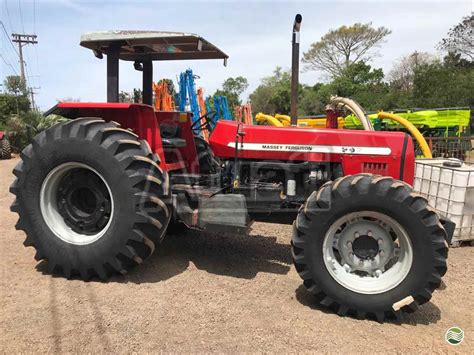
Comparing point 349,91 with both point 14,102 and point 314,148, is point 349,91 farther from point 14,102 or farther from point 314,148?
point 314,148

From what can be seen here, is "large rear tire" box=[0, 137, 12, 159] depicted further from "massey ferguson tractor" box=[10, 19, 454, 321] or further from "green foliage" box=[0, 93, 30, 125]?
"massey ferguson tractor" box=[10, 19, 454, 321]

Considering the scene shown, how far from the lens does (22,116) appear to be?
18.3 m

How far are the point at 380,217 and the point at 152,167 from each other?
202 centimetres

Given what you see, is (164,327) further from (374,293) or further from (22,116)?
(22,116)

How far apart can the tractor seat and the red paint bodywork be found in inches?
11.5

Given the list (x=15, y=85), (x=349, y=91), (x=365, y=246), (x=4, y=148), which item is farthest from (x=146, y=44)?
(x=15, y=85)

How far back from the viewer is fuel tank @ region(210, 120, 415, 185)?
154 inches

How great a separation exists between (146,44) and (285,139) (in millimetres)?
1712

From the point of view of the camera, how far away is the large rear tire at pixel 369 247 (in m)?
3.18

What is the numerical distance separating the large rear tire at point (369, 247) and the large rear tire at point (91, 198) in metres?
1.37

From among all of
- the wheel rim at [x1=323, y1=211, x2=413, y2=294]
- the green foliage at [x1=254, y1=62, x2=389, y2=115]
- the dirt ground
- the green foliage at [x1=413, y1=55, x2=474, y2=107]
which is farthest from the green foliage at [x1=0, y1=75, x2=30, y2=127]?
the green foliage at [x1=413, y1=55, x2=474, y2=107]

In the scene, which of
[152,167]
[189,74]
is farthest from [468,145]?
[152,167]

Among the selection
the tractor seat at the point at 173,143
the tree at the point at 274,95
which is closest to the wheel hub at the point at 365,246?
the tractor seat at the point at 173,143

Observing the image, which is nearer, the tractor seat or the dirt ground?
the dirt ground
